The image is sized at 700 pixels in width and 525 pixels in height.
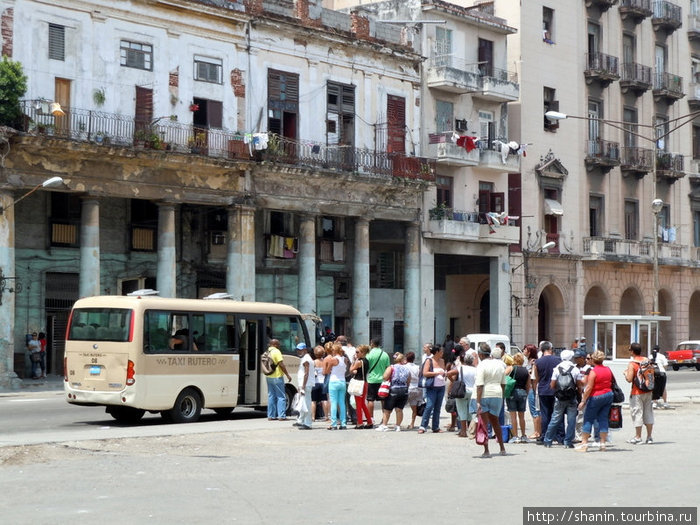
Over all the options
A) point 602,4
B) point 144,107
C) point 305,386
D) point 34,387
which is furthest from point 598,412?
point 602,4

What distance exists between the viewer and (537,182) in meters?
55.0

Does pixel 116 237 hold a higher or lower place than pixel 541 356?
higher

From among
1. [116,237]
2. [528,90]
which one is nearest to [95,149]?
[116,237]

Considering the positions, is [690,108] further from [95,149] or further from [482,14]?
[95,149]

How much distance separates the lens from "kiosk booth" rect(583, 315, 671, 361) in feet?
110

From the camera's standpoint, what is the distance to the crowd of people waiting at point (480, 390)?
62.5 feet

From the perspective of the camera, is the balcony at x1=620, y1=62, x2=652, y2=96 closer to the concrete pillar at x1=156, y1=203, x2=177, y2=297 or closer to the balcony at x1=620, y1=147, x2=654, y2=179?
the balcony at x1=620, y1=147, x2=654, y2=179

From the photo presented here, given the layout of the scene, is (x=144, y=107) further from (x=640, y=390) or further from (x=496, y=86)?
(x=640, y=390)

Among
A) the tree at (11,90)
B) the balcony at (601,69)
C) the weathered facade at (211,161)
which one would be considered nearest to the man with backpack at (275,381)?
the weathered facade at (211,161)

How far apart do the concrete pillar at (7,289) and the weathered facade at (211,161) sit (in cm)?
6

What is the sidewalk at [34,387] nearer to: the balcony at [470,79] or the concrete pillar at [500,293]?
the balcony at [470,79]

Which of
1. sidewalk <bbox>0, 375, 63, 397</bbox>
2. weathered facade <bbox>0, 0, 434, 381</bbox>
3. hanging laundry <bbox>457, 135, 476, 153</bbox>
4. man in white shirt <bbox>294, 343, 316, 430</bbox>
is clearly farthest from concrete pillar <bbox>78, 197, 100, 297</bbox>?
hanging laundry <bbox>457, 135, 476, 153</bbox>

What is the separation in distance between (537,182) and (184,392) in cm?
3340

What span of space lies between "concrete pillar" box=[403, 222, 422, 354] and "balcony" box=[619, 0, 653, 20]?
19.5 meters
